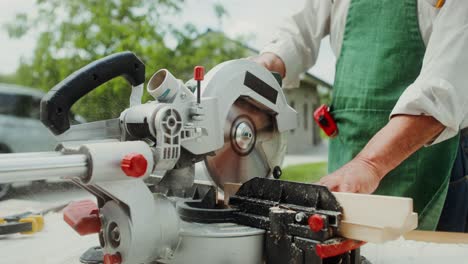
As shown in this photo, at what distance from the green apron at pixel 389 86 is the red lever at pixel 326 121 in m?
0.06

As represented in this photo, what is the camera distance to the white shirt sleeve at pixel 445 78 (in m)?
1.30

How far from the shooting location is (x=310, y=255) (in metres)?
0.96

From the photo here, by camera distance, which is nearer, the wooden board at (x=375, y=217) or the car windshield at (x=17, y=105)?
the wooden board at (x=375, y=217)

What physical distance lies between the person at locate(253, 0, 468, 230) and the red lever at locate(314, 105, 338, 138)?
0.07 feet

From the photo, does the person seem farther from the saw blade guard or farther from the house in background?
the house in background

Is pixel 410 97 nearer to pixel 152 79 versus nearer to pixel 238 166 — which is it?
pixel 238 166

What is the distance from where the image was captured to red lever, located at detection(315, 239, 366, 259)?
0.93m

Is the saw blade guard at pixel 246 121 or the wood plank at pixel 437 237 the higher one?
the saw blade guard at pixel 246 121

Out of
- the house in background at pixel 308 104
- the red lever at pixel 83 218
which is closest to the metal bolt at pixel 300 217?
the red lever at pixel 83 218

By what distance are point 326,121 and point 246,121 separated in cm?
62

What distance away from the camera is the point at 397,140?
130 cm

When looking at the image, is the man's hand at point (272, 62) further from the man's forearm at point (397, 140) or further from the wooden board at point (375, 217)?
the wooden board at point (375, 217)

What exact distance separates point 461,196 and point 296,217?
978 millimetres

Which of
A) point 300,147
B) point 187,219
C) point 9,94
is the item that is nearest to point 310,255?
point 187,219
